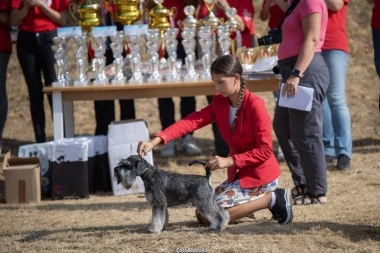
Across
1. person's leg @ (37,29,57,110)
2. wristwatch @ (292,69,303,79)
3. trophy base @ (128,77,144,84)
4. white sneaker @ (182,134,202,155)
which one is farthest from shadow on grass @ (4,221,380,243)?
white sneaker @ (182,134,202,155)

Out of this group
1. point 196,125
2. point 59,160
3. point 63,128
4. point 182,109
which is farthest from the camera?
point 182,109

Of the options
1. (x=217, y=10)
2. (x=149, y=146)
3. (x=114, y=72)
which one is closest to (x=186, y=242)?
(x=149, y=146)

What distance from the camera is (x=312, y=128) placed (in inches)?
237

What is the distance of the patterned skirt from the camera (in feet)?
18.0

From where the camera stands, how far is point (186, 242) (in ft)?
16.6

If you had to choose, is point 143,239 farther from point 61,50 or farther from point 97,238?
point 61,50

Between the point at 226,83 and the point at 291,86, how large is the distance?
2.21 feet

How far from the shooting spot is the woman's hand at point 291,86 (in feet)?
19.0

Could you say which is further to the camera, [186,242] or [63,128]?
[63,128]

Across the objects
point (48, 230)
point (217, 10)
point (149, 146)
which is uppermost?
point (217, 10)

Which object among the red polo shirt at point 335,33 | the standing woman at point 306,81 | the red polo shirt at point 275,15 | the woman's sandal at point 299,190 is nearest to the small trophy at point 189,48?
the red polo shirt at point 275,15

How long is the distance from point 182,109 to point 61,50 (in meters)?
1.78

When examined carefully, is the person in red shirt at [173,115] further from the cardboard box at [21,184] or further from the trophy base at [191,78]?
the cardboard box at [21,184]

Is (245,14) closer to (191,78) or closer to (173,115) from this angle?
(191,78)
